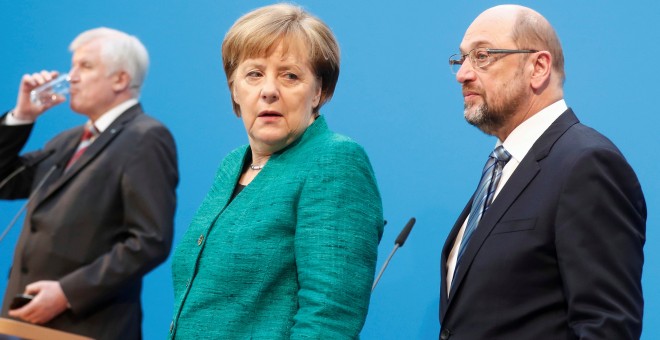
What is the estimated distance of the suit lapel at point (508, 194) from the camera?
1.87 m

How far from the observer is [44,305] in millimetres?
1757

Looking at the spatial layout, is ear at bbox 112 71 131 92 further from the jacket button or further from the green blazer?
the jacket button

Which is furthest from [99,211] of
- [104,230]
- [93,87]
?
[93,87]

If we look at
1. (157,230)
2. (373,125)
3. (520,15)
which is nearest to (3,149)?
(157,230)

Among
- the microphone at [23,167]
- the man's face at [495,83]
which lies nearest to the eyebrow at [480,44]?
the man's face at [495,83]

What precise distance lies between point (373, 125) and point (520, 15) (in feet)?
3.61

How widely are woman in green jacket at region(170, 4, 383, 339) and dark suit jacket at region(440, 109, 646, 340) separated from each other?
221 millimetres

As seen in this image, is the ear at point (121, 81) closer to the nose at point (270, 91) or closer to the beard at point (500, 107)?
the nose at point (270, 91)

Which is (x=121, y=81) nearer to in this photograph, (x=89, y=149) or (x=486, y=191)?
(x=89, y=149)

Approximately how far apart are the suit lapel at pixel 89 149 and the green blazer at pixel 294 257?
0.28 meters

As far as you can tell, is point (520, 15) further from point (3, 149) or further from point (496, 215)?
point (3, 149)

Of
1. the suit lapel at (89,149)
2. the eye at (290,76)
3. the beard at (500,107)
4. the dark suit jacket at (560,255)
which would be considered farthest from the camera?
the beard at (500,107)

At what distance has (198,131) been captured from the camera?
313 cm

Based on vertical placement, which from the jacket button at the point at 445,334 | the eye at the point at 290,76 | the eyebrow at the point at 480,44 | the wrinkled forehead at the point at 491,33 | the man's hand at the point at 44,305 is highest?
the wrinkled forehead at the point at 491,33
